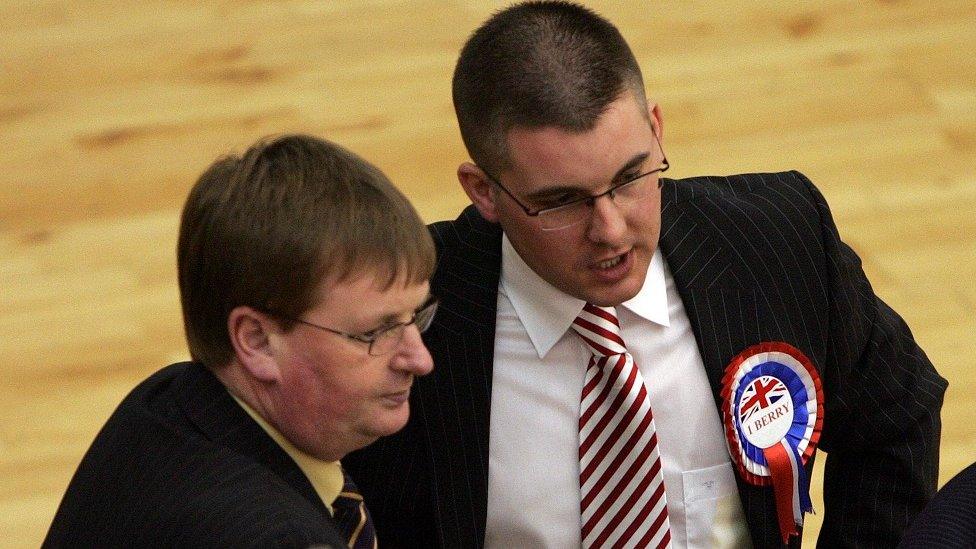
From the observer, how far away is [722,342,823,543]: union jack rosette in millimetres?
1795

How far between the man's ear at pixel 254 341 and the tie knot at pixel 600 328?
0.51m

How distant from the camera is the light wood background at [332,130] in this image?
3141mm

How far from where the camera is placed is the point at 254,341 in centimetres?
138

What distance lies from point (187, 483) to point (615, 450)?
2.15 ft

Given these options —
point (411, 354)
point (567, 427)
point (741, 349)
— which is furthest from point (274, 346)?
point (741, 349)

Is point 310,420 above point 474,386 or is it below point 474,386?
above

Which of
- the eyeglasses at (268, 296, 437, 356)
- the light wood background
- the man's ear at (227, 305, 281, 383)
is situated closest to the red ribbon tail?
the eyeglasses at (268, 296, 437, 356)

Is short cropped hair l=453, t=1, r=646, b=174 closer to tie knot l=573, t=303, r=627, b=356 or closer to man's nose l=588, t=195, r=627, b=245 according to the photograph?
man's nose l=588, t=195, r=627, b=245

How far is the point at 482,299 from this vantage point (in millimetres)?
1819

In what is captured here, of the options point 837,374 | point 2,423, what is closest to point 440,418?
point 837,374

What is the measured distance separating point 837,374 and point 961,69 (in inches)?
89.0

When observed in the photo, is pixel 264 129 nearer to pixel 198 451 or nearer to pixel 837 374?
pixel 837 374

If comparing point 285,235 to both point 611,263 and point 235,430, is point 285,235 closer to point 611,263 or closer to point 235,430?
point 235,430

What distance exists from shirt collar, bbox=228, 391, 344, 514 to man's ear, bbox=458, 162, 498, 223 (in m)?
0.40
